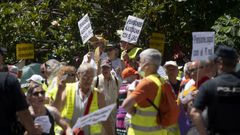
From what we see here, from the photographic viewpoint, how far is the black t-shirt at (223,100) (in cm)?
791

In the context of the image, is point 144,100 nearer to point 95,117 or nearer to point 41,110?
point 95,117

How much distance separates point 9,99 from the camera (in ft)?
24.8

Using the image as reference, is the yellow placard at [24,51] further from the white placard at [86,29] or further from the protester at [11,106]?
the protester at [11,106]

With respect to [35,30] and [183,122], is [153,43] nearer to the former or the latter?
[35,30]

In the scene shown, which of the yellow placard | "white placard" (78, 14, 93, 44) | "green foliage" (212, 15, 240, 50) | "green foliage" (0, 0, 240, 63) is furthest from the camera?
"green foliage" (0, 0, 240, 63)

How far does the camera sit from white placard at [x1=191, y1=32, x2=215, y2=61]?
1105 cm

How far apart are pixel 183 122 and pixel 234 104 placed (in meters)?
2.84

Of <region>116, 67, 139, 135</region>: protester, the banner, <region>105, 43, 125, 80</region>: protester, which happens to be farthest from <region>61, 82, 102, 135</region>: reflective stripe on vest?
the banner

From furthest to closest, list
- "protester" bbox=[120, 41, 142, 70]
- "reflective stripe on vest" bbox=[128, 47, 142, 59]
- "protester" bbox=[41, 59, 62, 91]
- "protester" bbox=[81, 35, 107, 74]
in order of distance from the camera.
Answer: "reflective stripe on vest" bbox=[128, 47, 142, 59] → "protester" bbox=[120, 41, 142, 70] → "protester" bbox=[81, 35, 107, 74] → "protester" bbox=[41, 59, 62, 91]

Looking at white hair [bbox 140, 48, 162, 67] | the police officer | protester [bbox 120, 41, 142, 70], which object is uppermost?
white hair [bbox 140, 48, 162, 67]

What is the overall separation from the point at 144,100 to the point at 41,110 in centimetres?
123

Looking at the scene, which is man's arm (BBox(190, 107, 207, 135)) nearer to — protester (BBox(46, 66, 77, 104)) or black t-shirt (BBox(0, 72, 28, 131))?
black t-shirt (BBox(0, 72, 28, 131))

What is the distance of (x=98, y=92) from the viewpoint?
9.91 metres

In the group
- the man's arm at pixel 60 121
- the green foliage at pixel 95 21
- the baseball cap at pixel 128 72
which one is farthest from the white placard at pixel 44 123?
the green foliage at pixel 95 21
